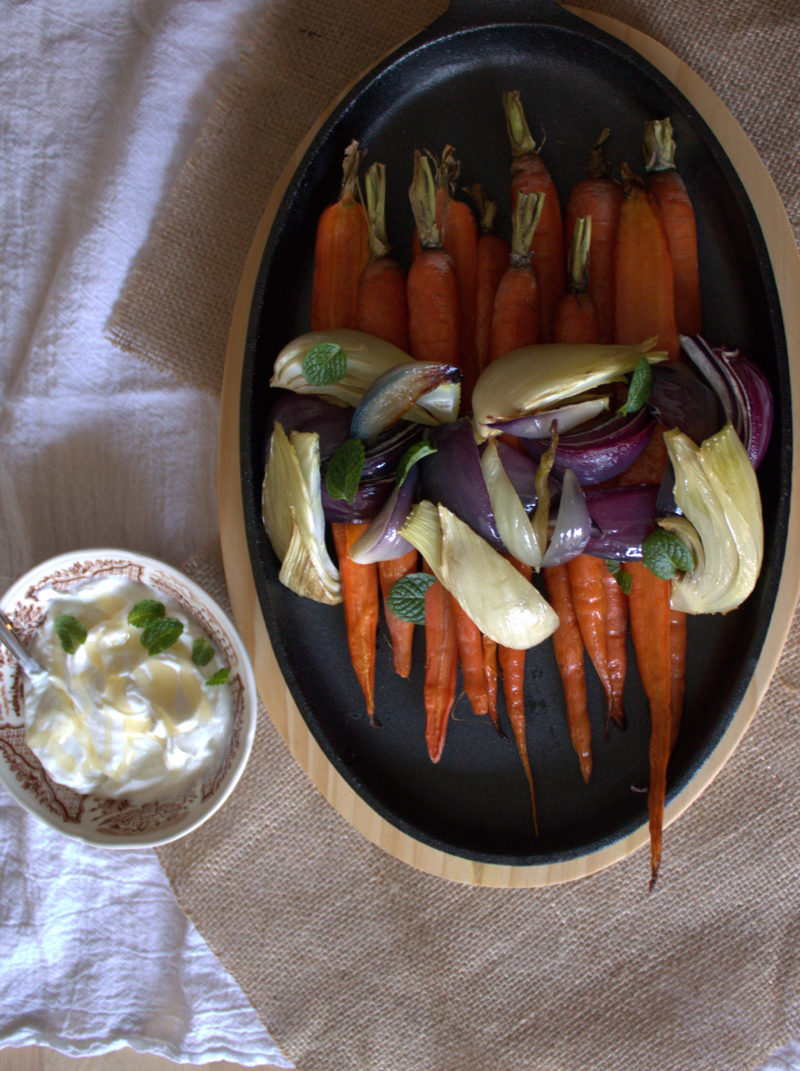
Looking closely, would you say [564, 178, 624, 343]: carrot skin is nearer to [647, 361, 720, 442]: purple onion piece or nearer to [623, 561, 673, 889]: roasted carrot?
[647, 361, 720, 442]: purple onion piece

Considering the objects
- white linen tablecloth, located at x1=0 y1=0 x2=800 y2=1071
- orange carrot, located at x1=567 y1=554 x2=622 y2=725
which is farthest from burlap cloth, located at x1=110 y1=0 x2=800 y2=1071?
orange carrot, located at x1=567 y1=554 x2=622 y2=725

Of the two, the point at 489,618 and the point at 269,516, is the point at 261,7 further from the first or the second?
the point at 489,618

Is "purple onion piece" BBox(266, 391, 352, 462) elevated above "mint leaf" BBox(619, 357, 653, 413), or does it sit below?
above

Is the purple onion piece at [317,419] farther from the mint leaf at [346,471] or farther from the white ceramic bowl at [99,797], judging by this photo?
the white ceramic bowl at [99,797]

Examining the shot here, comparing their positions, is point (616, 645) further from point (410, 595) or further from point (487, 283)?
point (487, 283)

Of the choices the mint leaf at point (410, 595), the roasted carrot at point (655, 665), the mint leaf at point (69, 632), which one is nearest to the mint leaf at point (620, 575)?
the roasted carrot at point (655, 665)
